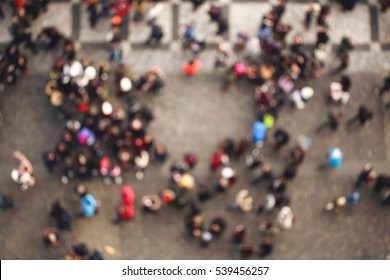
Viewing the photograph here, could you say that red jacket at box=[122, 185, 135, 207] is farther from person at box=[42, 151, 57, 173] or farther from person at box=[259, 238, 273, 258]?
person at box=[259, 238, 273, 258]

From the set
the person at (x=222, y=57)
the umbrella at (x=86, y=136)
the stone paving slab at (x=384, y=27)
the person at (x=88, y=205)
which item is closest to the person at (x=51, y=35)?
the umbrella at (x=86, y=136)

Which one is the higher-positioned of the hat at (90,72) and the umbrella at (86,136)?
the hat at (90,72)

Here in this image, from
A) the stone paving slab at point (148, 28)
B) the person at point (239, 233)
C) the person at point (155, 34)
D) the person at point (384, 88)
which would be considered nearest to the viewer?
the person at point (239, 233)

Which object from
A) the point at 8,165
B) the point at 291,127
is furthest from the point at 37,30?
the point at 291,127

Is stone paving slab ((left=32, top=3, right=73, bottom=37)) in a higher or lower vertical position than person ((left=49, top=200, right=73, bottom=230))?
higher

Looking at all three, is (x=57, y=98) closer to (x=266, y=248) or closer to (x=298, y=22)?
(x=266, y=248)

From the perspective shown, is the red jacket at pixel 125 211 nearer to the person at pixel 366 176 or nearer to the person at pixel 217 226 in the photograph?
the person at pixel 217 226

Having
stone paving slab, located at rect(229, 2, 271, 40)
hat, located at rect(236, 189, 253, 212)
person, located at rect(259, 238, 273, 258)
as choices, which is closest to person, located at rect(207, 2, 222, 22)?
stone paving slab, located at rect(229, 2, 271, 40)
